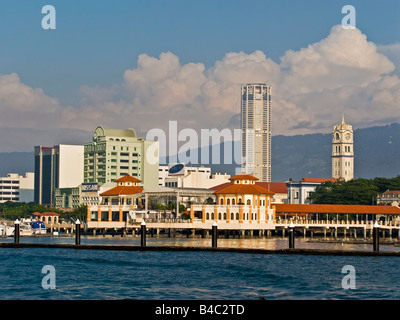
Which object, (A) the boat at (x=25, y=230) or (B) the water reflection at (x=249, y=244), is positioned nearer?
(B) the water reflection at (x=249, y=244)

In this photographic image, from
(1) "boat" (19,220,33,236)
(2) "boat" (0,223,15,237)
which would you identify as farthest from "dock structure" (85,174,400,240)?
(2) "boat" (0,223,15,237)

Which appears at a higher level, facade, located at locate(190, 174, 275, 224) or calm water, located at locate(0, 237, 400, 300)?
facade, located at locate(190, 174, 275, 224)

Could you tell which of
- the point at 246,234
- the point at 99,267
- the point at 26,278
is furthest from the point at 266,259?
the point at 246,234

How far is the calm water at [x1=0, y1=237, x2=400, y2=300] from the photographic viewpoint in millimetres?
38812

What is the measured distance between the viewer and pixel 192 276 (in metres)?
47.6

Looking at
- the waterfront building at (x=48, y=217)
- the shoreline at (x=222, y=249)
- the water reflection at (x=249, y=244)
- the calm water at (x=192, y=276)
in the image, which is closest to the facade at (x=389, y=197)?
the water reflection at (x=249, y=244)

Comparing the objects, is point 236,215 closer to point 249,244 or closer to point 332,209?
point 332,209

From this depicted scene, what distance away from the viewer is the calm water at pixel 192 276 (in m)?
38.8

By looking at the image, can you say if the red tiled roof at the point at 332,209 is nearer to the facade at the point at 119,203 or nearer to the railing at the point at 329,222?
the railing at the point at 329,222

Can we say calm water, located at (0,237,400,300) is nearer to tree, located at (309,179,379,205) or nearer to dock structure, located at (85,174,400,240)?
dock structure, located at (85,174,400,240)

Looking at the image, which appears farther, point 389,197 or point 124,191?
point 389,197

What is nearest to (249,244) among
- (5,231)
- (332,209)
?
(5,231)

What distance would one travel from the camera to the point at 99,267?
175 ft
